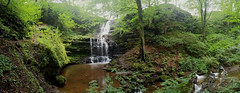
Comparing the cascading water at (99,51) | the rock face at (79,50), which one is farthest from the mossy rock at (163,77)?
the rock face at (79,50)

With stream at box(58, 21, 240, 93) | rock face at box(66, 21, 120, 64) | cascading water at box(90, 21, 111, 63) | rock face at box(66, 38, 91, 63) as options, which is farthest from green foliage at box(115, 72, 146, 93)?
rock face at box(66, 38, 91, 63)

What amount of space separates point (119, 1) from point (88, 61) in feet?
23.3

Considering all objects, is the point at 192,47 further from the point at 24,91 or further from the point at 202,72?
the point at 24,91

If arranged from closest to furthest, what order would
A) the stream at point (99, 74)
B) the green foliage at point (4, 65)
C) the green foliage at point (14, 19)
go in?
1. the green foliage at point (4, 65)
2. the green foliage at point (14, 19)
3. the stream at point (99, 74)

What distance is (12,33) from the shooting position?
5.07 m

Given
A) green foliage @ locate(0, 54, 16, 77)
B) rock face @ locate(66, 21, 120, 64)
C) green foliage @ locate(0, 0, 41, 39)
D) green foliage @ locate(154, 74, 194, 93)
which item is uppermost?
green foliage @ locate(0, 0, 41, 39)

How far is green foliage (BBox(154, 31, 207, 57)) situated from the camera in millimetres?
9977

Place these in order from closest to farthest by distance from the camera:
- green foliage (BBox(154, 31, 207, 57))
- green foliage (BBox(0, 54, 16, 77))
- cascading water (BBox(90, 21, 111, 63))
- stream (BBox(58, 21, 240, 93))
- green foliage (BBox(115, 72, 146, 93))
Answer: green foliage (BBox(0, 54, 16, 77)) → green foliage (BBox(115, 72, 146, 93)) → stream (BBox(58, 21, 240, 93)) → green foliage (BBox(154, 31, 207, 57)) → cascading water (BBox(90, 21, 111, 63))

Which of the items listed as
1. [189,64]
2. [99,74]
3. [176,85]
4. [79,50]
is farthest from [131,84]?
[79,50]

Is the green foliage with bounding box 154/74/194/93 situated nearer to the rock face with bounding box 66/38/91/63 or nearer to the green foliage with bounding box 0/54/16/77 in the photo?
the green foliage with bounding box 0/54/16/77

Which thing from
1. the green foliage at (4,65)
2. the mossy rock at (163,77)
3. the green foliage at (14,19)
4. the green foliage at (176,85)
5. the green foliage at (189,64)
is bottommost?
the mossy rock at (163,77)

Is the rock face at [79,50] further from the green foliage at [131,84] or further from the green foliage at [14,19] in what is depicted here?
the green foliage at [131,84]

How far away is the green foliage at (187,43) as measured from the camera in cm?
998

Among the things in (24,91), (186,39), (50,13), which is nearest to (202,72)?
(186,39)
